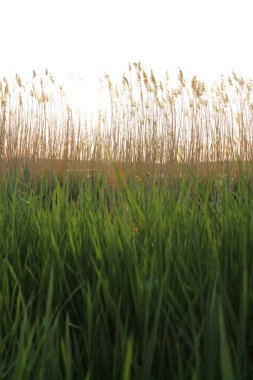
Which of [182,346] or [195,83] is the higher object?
[195,83]

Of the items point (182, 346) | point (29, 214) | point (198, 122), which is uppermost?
point (198, 122)

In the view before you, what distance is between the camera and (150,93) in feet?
11.4

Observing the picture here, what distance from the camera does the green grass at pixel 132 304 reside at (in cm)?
62

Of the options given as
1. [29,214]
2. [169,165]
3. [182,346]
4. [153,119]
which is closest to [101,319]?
[182,346]

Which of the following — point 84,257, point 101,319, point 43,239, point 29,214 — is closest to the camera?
point 101,319

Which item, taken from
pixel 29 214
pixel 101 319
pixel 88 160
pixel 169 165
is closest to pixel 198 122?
pixel 169 165

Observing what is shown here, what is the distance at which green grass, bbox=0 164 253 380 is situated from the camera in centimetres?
62

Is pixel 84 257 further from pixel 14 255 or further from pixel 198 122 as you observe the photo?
pixel 198 122

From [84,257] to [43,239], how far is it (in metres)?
0.18

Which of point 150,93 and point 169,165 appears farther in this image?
point 150,93

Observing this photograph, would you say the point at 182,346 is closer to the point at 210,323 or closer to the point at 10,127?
the point at 210,323

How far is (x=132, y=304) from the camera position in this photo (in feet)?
2.82

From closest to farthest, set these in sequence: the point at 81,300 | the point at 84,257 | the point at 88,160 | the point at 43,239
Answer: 1. the point at 81,300
2. the point at 84,257
3. the point at 43,239
4. the point at 88,160

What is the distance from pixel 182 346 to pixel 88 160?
11.3 feet
